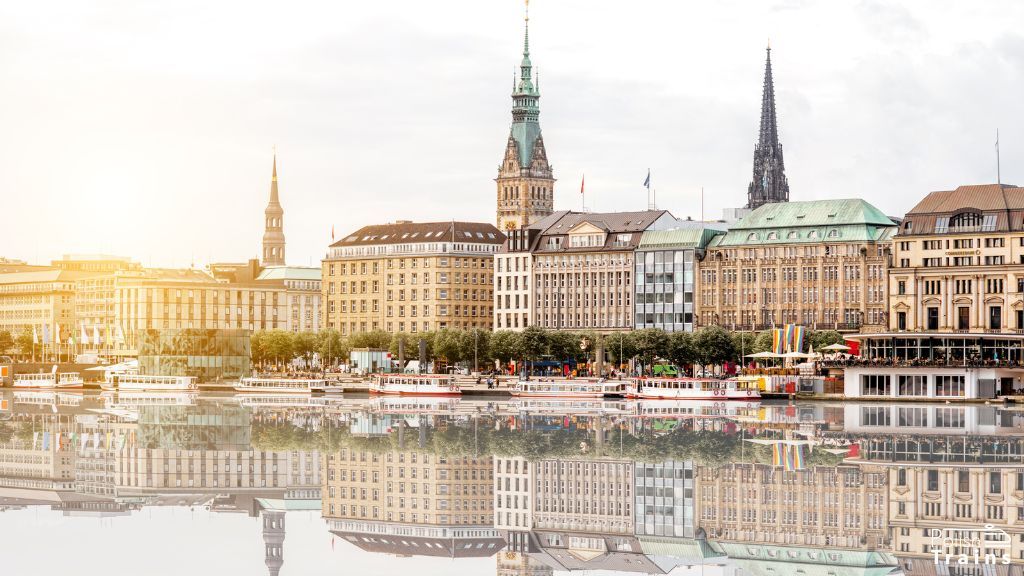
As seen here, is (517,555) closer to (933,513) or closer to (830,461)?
(933,513)

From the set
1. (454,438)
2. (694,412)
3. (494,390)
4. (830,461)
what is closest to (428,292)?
(494,390)

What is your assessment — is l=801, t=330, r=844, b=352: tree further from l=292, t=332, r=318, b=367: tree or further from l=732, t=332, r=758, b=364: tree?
l=292, t=332, r=318, b=367: tree

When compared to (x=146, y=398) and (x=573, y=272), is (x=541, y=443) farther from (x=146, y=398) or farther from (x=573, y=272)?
(x=573, y=272)

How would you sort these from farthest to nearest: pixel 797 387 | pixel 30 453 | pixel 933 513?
pixel 797 387, pixel 30 453, pixel 933 513

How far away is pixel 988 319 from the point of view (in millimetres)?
136625

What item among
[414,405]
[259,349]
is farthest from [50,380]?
[414,405]

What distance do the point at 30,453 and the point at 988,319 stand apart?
88656 mm

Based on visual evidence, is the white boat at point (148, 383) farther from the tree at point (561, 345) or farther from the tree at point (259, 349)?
the tree at point (561, 345)

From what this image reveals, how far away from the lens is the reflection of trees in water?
Result: 6738 centimetres

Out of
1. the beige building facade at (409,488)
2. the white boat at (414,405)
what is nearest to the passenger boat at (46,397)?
the white boat at (414,405)

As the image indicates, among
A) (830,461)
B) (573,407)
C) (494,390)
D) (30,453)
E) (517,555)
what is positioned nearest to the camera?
(517,555)

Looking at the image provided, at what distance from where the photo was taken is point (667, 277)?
17012cm

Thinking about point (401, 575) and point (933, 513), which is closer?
point (401, 575)

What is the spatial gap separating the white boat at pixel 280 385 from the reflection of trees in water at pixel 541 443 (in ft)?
201
